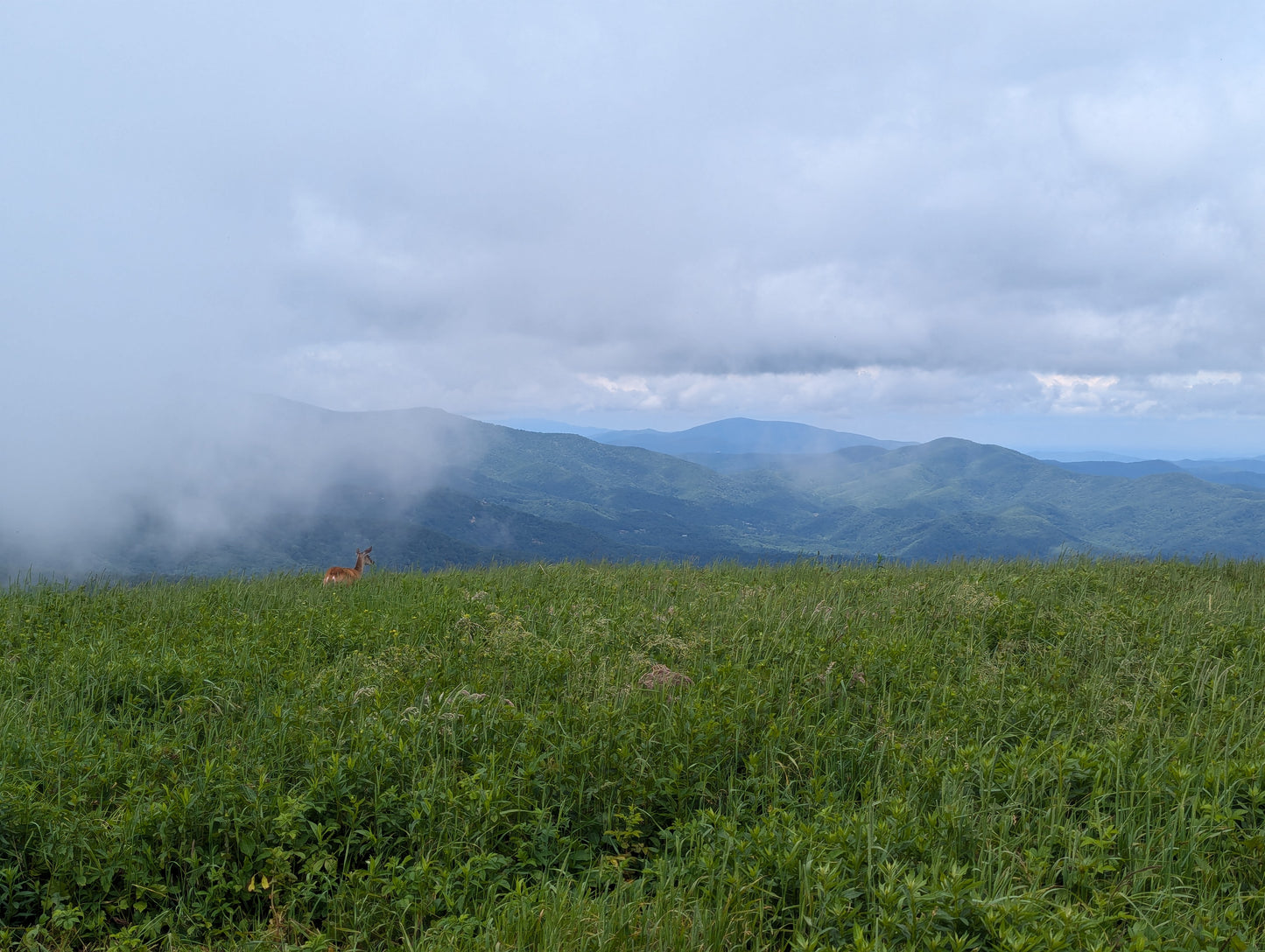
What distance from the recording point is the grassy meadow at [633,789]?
3354 mm

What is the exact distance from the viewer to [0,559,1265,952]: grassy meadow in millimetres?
3354

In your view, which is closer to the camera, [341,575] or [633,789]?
[633,789]

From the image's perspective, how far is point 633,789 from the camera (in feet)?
14.6

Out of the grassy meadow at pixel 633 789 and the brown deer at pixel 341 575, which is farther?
the brown deer at pixel 341 575

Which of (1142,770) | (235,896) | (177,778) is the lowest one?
(235,896)

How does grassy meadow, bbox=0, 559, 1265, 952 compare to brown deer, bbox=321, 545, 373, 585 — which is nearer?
grassy meadow, bbox=0, 559, 1265, 952

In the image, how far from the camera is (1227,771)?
4305 millimetres

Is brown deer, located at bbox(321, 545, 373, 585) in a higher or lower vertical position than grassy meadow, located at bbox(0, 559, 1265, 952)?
lower

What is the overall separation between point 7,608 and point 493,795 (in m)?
8.78

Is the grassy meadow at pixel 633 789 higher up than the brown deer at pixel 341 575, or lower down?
higher up

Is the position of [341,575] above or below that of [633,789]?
below

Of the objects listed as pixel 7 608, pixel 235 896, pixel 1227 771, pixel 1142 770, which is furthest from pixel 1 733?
pixel 1227 771

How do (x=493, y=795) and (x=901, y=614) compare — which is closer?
(x=493, y=795)

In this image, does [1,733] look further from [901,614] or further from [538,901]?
[901,614]
